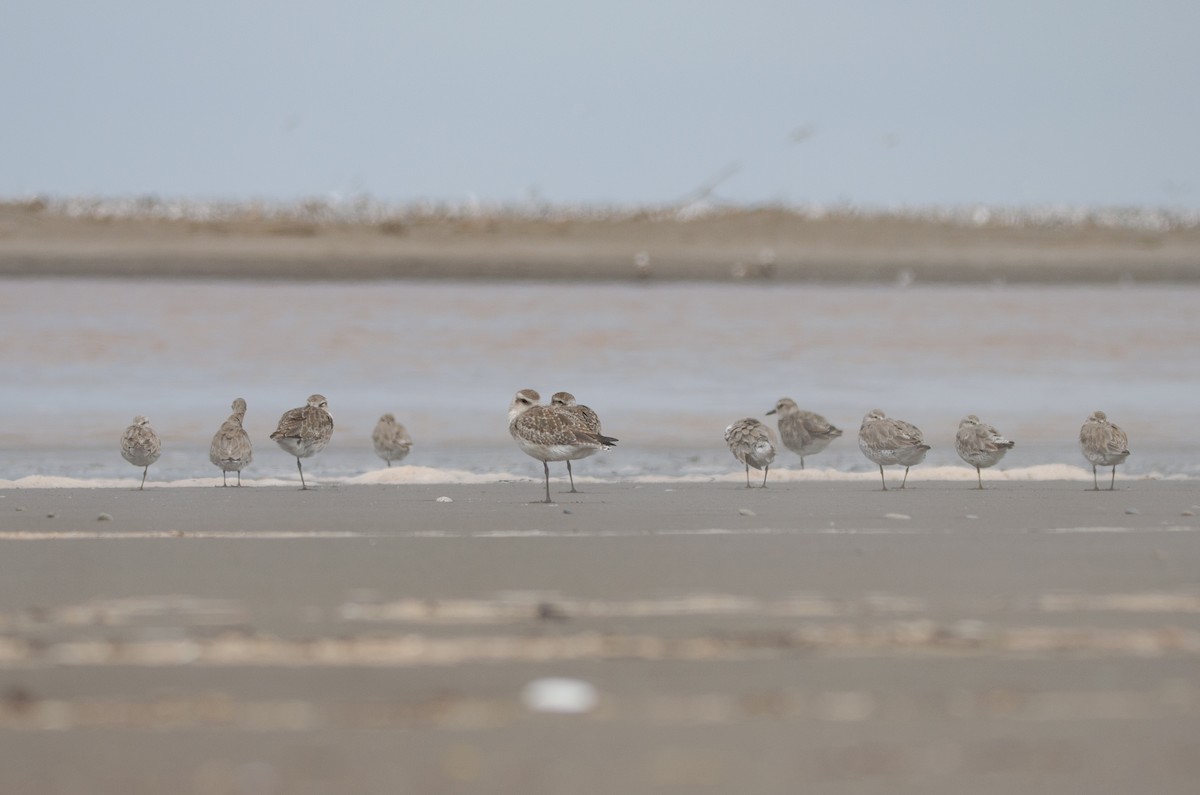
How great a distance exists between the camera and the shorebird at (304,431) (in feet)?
48.0

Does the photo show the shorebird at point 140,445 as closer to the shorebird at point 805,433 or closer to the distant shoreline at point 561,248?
the shorebird at point 805,433

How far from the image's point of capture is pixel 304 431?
14.7 m

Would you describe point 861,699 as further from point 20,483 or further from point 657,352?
point 657,352

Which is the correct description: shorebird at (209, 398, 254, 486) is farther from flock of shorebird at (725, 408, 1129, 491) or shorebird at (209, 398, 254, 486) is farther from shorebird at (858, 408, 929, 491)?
shorebird at (858, 408, 929, 491)

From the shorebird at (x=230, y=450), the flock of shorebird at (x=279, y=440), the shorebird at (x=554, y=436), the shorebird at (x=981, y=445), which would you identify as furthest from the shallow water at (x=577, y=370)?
the shorebird at (x=981, y=445)

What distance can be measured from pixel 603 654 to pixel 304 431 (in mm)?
8851

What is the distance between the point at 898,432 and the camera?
13992 millimetres

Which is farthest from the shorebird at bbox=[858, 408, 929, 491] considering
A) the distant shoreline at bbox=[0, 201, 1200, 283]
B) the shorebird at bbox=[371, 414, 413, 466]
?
the distant shoreline at bbox=[0, 201, 1200, 283]

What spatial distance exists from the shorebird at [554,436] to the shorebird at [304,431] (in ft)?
6.01

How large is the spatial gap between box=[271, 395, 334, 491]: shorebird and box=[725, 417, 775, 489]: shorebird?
328 centimetres

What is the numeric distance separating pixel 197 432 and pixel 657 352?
1168 centimetres

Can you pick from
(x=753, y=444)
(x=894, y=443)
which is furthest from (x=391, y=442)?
(x=894, y=443)

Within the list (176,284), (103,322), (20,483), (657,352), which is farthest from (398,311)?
(20,483)

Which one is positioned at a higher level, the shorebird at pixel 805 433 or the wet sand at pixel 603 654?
the shorebird at pixel 805 433
